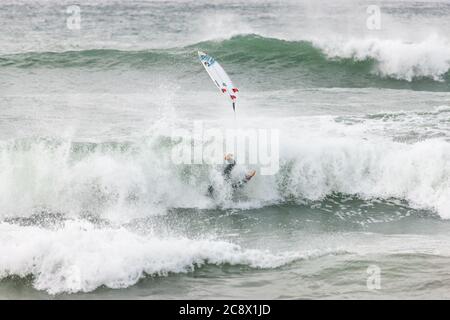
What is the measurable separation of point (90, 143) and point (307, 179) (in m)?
4.79

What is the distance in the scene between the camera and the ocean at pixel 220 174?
8336 mm

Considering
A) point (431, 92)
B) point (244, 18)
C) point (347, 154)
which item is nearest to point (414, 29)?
point (244, 18)

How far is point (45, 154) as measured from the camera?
12.9m

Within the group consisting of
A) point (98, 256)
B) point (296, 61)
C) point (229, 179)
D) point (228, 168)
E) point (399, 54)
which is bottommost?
point (98, 256)

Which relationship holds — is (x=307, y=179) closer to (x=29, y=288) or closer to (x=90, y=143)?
(x=90, y=143)

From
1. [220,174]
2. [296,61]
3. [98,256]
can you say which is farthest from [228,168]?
[296,61]

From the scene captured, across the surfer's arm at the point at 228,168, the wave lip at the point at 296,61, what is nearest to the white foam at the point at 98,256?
the surfer's arm at the point at 228,168

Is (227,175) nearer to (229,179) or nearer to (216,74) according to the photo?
(229,179)

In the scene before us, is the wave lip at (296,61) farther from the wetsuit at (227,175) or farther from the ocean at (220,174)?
the wetsuit at (227,175)

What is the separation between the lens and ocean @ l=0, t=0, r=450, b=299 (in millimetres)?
8336

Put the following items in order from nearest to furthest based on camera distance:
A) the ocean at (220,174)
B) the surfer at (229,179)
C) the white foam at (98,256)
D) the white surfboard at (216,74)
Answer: the white foam at (98,256)
the ocean at (220,174)
the surfer at (229,179)
the white surfboard at (216,74)

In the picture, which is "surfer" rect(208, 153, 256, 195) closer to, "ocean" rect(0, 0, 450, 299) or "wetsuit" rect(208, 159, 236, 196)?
"wetsuit" rect(208, 159, 236, 196)

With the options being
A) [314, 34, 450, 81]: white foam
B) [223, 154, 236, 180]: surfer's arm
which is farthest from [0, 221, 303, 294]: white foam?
[314, 34, 450, 81]: white foam

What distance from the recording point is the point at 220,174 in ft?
41.2
